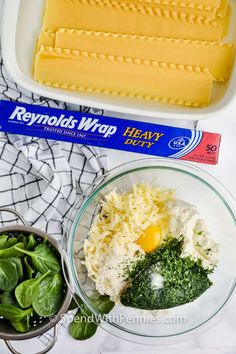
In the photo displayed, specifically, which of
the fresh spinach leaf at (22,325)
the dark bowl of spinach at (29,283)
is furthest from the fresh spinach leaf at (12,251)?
the fresh spinach leaf at (22,325)

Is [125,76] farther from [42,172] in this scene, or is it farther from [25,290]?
[25,290]

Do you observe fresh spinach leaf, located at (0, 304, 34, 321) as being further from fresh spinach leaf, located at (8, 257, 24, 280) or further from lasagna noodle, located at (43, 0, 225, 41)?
lasagna noodle, located at (43, 0, 225, 41)

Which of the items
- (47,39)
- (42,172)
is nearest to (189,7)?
(47,39)

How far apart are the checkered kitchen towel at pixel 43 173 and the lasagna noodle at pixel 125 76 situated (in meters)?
0.07

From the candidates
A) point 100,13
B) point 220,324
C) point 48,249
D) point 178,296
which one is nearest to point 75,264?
point 48,249

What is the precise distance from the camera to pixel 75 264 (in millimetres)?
1115

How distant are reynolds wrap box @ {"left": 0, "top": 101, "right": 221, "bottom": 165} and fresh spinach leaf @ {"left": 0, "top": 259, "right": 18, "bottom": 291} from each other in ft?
0.84

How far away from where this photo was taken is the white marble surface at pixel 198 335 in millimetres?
1146

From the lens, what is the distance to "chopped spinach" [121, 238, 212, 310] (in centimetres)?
104

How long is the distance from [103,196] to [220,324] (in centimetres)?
35

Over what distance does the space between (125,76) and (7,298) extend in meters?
0.48

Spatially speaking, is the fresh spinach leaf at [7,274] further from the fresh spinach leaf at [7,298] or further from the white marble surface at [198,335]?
the white marble surface at [198,335]

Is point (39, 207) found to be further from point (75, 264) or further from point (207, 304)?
point (207, 304)

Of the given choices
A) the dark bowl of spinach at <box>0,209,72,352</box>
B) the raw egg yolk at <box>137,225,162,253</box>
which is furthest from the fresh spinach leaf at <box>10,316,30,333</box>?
the raw egg yolk at <box>137,225,162,253</box>
